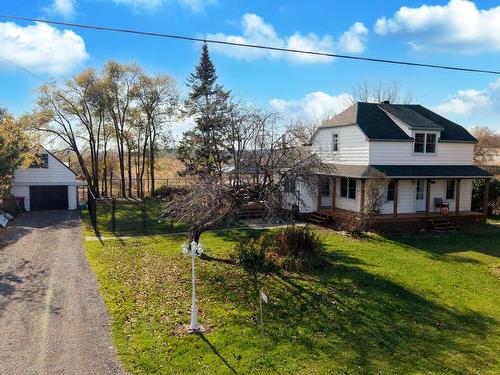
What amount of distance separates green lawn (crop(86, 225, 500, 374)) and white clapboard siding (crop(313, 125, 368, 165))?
7.04 metres

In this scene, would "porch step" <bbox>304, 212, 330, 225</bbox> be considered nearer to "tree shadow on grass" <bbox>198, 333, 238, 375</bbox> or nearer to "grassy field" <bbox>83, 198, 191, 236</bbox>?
"grassy field" <bbox>83, 198, 191, 236</bbox>

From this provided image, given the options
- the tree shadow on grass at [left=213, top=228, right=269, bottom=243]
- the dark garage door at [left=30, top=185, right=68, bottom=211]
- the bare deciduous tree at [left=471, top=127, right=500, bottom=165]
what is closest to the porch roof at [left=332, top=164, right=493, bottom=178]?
the tree shadow on grass at [left=213, top=228, right=269, bottom=243]

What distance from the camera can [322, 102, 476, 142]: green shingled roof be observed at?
76.2 ft

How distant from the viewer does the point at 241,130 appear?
49.6 ft

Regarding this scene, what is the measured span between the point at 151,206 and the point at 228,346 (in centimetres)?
Answer: 2372

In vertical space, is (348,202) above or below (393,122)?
below

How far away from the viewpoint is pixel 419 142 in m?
23.8

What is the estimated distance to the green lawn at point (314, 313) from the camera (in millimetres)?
8688

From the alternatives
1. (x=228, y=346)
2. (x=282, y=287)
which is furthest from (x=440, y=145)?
(x=228, y=346)

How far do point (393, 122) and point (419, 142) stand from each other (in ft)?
6.37

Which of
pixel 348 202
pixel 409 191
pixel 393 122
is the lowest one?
pixel 348 202

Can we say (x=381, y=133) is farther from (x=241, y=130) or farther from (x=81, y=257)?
(x=81, y=257)

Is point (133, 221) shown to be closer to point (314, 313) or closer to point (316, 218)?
point (316, 218)

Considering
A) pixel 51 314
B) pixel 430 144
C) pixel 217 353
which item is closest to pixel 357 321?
pixel 217 353
